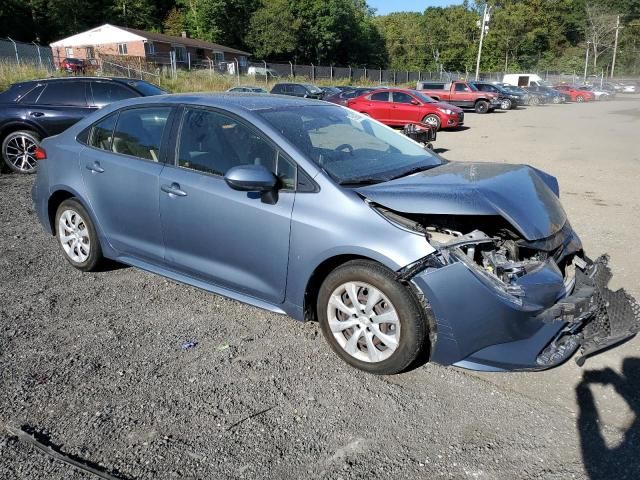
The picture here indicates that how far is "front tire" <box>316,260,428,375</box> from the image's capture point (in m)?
2.94

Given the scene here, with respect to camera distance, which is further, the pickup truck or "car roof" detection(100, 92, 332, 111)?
the pickup truck

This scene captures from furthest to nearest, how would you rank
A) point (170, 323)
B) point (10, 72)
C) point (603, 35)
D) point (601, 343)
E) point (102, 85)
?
1. point (603, 35)
2. point (10, 72)
3. point (102, 85)
4. point (170, 323)
5. point (601, 343)

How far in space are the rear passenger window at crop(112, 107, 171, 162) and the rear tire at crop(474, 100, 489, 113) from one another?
2886 cm

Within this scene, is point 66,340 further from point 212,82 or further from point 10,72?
point 212,82

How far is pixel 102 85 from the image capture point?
9.39 m

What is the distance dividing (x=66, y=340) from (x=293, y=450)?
6.50 ft

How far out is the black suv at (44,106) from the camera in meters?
9.01

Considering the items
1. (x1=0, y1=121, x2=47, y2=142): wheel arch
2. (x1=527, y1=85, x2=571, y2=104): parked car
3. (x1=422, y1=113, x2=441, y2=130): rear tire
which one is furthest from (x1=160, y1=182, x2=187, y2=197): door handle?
(x1=527, y1=85, x2=571, y2=104): parked car

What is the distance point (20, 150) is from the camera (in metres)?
9.23

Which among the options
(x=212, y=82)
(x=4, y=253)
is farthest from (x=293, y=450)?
(x=212, y=82)

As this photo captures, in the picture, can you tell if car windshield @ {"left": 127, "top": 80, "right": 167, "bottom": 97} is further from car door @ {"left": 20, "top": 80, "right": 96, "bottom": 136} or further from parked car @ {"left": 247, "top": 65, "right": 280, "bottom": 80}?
parked car @ {"left": 247, "top": 65, "right": 280, "bottom": 80}

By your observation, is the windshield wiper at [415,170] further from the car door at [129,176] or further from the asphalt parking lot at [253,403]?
the car door at [129,176]

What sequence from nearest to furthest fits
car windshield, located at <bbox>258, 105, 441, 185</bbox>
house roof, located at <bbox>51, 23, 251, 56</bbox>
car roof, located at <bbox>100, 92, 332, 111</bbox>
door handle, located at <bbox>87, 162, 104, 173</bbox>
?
car windshield, located at <bbox>258, 105, 441, 185</bbox> < car roof, located at <bbox>100, 92, 332, 111</bbox> < door handle, located at <bbox>87, 162, 104, 173</bbox> < house roof, located at <bbox>51, 23, 251, 56</bbox>

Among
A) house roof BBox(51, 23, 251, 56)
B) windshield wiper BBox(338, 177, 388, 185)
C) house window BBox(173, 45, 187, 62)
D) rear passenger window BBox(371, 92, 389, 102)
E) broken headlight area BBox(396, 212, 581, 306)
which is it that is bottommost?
broken headlight area BBox(396, 212, 581, 306)
